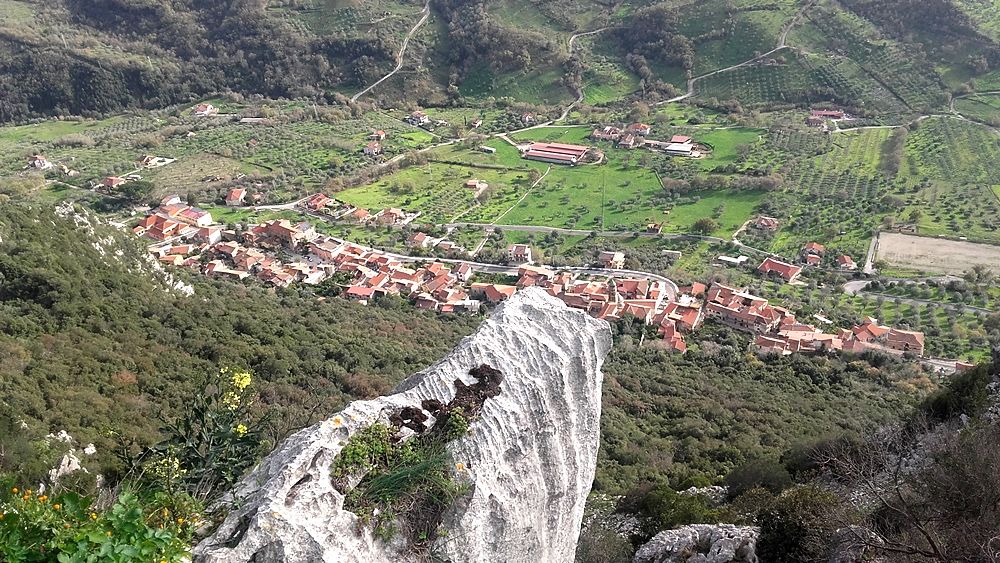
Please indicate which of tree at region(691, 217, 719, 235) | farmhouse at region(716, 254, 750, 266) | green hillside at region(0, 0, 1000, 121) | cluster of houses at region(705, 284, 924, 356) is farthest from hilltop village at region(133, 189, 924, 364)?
green hillside at region(0, 0, 1000, 121)

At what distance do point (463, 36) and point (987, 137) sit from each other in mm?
78821

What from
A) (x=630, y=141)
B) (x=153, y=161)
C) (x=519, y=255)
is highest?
(x=153, y=161)

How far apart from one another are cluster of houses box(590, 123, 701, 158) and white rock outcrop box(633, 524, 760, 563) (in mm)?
70491

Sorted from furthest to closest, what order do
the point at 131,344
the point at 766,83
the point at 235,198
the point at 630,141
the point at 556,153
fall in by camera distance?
the point at 766,83 → the point at 630,141 → the point at 556,153 → the point at 235,198 → the point at 131,344

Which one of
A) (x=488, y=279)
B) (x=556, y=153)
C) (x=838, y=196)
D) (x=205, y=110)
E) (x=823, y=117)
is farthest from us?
(x=205, y=110)

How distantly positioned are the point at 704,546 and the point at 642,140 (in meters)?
76.2

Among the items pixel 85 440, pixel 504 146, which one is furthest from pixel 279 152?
pixel 85 440

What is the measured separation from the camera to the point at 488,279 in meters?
57.9

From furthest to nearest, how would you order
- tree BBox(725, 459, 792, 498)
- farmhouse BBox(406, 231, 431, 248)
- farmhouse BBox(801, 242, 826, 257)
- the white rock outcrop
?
farmhouse BBox(406, 231, 431, 248) < farmhouse BBox(801, 242, 826, 257) < tree BBox(725, 459, 792, 498) < the white rock outcrop

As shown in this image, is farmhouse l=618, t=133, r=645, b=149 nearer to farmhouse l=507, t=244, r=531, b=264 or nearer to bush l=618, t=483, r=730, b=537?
farmhouse l=507, t=244, r=531, b=264

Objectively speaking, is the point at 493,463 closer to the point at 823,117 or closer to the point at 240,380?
the point at 240,380

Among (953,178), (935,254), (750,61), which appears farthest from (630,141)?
(935,254)

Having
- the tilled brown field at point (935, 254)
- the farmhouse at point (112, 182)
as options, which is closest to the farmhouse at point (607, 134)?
the tilled brown field at point (935, 254)

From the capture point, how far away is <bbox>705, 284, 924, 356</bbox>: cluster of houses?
44625 mm
